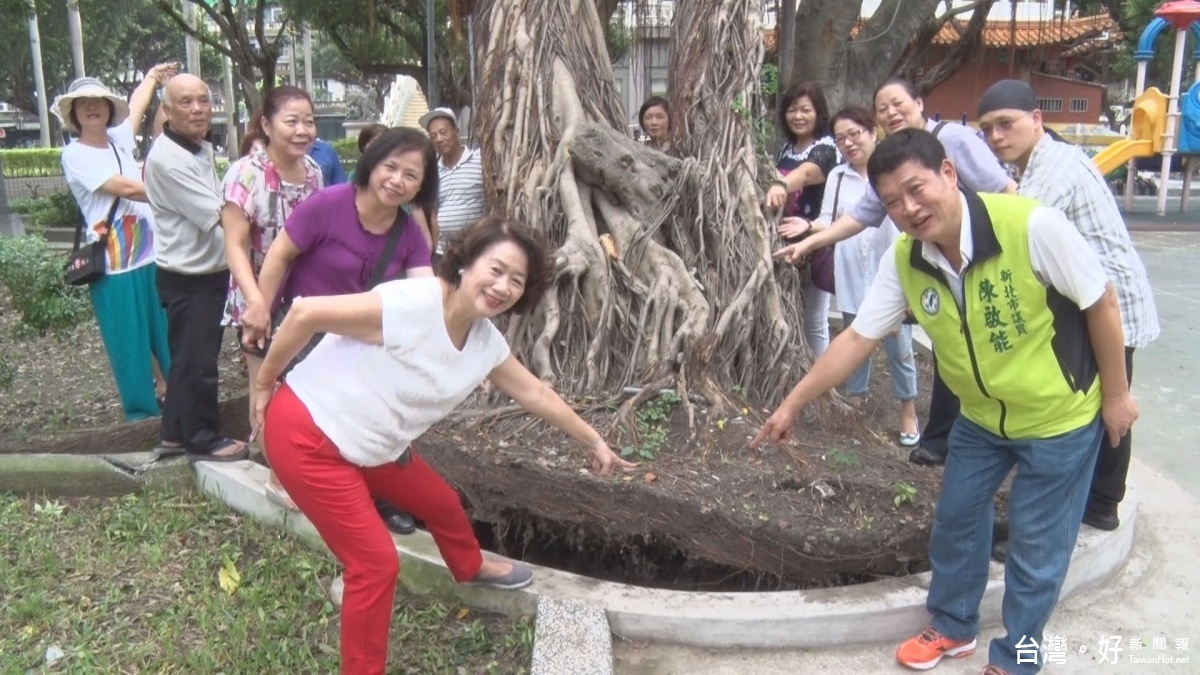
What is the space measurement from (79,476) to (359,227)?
5.57 feet

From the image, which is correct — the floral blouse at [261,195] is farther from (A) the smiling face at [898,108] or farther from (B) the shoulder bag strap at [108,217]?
(A) the smiling face at [898,108]

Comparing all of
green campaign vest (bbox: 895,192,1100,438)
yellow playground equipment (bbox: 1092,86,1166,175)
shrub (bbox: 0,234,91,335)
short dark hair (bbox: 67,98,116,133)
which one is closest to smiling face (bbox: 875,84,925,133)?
green campaign vest (bbox: 895,192,1100,438)

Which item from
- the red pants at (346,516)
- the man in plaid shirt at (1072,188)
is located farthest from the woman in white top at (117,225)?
the man in plaid shirt at (1072,188)

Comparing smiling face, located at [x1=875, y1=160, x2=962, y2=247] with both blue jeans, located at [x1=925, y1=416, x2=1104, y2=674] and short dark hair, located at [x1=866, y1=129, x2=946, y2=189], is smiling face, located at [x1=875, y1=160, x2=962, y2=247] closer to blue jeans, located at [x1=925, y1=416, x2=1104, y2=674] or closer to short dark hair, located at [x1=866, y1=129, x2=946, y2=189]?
short dark hair, located at [x1=866, y1=129, x2=946, y2=189]

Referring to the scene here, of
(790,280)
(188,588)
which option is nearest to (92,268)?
(188,588)

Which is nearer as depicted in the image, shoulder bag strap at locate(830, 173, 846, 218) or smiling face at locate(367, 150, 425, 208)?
smiling face at locate(367, 150, 425, 208)

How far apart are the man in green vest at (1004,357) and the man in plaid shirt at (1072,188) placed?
531mm

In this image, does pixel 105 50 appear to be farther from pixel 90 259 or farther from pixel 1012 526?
pixel 1012 526

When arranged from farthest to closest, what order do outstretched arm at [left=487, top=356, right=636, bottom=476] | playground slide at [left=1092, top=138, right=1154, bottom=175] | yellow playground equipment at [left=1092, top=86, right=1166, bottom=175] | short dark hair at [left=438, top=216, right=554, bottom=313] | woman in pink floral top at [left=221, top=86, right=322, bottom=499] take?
yellow playground equipment at [left=1092, top=86, right=1166, bottom=175] < playground slide at [left=1092, top=138, right=1154, bottom=175] < woman in pink floral top at [left=221, top=86, right=322, bottom=499] < outstretched arm at [left=487, top=356, right=636, bottom=476] < short dark hair at [left=438, top=216, right=554, bottom=313]

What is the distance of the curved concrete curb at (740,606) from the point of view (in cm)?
291

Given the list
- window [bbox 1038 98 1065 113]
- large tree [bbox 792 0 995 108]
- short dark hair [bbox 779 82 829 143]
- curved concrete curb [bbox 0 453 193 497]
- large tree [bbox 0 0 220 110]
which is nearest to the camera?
curved concrete curb [bbox 0 453 193 497]

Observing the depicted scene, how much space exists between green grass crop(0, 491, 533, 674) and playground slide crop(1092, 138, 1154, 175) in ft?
40.1

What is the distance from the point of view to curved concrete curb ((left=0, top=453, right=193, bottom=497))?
382 centimetres

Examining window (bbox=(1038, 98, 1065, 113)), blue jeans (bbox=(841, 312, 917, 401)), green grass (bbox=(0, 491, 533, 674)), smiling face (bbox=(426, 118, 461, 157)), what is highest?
window (bbox=(1038, 98, 1065, 113))
